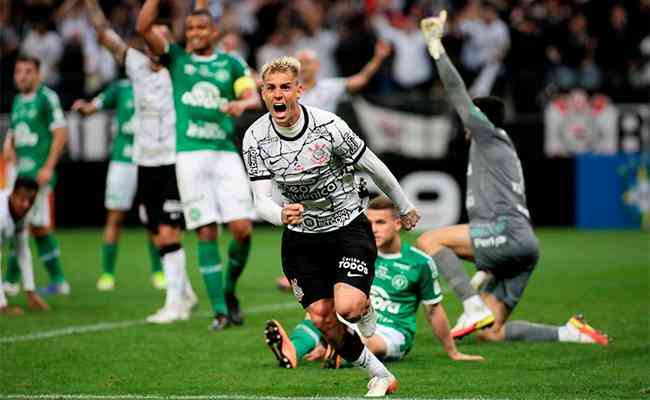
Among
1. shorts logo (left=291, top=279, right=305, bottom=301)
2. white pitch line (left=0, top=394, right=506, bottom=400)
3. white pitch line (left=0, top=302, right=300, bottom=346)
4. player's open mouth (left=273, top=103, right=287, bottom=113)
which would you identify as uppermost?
player's open mouth (left=273, top=103, right=287, bottom=113)

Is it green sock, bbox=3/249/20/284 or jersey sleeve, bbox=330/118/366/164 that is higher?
jersey sleeve, bbox=330/118/366/164

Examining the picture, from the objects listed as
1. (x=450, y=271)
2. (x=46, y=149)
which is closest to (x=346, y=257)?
(x=450, y=271)

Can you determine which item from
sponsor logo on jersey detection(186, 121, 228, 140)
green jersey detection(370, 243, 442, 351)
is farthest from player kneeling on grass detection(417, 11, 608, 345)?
sponsor logo on jersey detection(186, 121, 228, 140)

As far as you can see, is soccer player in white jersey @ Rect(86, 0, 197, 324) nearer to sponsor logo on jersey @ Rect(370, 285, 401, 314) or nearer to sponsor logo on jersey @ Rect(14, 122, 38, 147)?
sponsor logo on jersey @ Rect(14, 122, 38, 147)

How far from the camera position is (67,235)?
68.0 feet

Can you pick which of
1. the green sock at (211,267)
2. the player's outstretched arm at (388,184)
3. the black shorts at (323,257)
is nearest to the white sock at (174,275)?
the green sock at (211,267)

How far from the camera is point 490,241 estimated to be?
32.0ft

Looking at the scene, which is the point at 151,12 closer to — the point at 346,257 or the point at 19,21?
the point at 346,257

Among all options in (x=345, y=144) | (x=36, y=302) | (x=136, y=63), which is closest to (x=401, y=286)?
(x=345, y=144)

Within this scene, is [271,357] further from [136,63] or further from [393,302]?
[136,63]

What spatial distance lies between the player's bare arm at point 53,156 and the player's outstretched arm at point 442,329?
5205mm

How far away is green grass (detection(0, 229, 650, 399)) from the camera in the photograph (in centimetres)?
774

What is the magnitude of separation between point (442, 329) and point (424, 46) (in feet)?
42.7

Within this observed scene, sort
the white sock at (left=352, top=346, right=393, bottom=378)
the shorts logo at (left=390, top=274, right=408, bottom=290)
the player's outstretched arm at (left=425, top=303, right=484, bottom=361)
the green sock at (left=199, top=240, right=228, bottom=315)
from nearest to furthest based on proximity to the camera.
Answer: the white sock at (left=352, top=346, right=393, bottom=378) → the player's outstretched arm at (left=425, top=303, right=484, bottom=361) → the shorts logo at (left=390, top=274, right=408, bottom=290) → the green sock at (left=199, top=240, right=228, bottom=315)
